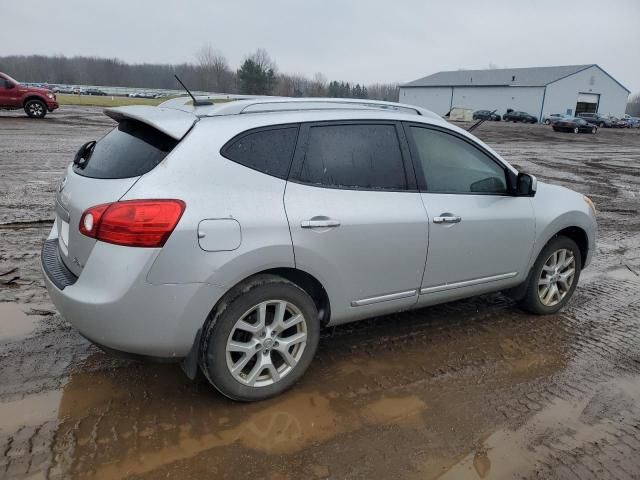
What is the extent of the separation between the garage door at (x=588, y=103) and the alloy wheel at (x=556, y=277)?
75.3 m

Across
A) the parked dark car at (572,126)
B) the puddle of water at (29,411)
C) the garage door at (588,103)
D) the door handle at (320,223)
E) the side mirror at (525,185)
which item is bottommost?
the puddle of water at (29,411)

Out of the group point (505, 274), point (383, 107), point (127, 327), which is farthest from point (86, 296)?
point (505, 274)

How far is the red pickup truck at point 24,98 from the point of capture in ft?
68.9

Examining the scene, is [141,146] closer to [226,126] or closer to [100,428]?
[226,126]

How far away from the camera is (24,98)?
2167cm

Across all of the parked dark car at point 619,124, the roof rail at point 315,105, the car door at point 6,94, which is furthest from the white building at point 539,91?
the roof rail at point 315,105

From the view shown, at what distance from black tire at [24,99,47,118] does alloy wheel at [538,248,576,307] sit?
77.5 ft

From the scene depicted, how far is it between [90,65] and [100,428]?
12586cm

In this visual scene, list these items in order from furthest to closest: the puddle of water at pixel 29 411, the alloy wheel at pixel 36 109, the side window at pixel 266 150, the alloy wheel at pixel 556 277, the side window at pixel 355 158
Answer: the alloy wheel at pixel 36 109 < the alloy wheel at pixel 556 277 < the side window at pixel 355 158 < the side window at pixel 266 150 < the puddle of water at pixel 29 411

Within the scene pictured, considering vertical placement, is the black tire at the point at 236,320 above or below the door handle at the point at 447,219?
below

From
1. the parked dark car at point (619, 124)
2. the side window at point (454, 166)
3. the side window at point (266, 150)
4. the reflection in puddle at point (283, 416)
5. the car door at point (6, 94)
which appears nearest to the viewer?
the reflection in puddle at point (283, 416)

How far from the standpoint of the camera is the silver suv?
265cm

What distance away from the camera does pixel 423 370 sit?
3549 millimetres

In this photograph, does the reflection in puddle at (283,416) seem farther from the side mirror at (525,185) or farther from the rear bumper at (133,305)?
the side mirror at (525,185)
